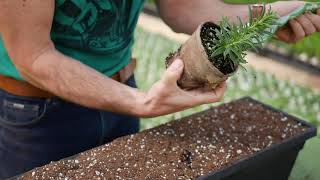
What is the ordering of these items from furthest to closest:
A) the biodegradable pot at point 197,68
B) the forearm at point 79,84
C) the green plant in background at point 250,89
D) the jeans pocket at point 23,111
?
the green plant in background at point 250,89
the jeans pocket at point 23,111
the forearm at point 79,84
the biodegradable pot at point 197,68

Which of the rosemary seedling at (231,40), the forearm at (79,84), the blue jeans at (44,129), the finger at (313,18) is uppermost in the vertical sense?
the rosemary seedling at (231,40)

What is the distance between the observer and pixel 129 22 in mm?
1528

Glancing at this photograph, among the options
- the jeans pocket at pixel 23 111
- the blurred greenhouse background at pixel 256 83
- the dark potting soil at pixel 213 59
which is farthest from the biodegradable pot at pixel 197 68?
the blurred greenhouse background at pixel 256 83

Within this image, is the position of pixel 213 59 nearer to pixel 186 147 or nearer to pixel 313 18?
pixel 186 147

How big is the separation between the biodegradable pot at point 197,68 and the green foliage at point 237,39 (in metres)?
0.03

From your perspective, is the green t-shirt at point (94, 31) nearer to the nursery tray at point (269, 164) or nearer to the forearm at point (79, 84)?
the forearm at point (79, 84)

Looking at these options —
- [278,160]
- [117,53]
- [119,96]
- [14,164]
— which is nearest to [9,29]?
[119,96]

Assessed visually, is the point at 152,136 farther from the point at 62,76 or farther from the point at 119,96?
the point at 62,76

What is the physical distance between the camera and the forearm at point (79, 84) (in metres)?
1.25

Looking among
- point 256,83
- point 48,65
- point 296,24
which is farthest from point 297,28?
point 256,83

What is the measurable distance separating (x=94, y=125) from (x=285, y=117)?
23.7 inches

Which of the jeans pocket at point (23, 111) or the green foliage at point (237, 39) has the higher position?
the green foliage at point (237, 39)

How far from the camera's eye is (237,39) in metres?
1.17

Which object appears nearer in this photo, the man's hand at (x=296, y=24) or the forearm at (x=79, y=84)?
the forearm at (x=79, y=84)
